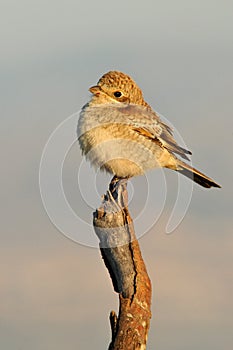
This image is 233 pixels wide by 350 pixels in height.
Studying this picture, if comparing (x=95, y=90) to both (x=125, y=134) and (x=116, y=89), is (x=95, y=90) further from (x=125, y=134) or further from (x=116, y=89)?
(x=125, y=134)

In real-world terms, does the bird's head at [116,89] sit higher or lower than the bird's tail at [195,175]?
higher

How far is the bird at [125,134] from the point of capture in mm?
12586

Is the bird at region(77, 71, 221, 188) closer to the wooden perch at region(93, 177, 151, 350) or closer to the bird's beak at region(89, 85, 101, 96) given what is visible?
the bird's beak at region(89, 85, 101, 96)

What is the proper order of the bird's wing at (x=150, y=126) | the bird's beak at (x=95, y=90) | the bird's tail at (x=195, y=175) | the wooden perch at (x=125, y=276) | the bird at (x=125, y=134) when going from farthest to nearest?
the bird's tail at (x=195, y=175)
the bird's beak at (x=95, y=90)
the bird's wing at (x=150, y=126)
the bird at (x=125, y=134)
the wooden perch at (x=125, y=276)

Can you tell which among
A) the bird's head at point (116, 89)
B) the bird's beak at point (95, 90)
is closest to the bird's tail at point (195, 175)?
the bird's head at point (116, 89)

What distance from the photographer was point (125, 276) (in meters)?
9.76

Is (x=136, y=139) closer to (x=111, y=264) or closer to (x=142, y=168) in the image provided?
(x=142, y=168)

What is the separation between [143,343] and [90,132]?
3917 millimetres

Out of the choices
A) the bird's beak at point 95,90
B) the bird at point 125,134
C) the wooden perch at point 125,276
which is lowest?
the wooden perch at point 125,276

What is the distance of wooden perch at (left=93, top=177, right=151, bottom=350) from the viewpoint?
369 inches

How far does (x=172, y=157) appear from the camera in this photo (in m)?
13.7

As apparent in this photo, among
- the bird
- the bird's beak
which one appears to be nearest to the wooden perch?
the bird

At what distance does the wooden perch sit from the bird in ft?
7.52

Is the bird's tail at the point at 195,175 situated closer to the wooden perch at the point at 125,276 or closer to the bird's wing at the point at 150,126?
the bird's wing at the point at 150,126
